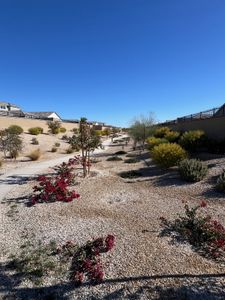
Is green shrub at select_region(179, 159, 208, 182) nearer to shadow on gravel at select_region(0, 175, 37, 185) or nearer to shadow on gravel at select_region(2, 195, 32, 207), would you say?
shadow on gravel at select_region(2, 195, 32, 207)

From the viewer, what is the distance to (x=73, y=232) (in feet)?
21.9

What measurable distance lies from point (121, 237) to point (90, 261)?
128cm

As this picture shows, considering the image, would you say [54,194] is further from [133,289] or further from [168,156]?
[168,156]

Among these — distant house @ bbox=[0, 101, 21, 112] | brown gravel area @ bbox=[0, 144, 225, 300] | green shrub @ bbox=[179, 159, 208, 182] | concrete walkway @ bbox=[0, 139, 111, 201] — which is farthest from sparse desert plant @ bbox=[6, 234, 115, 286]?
distant house @ bbox=[0, 101, 21, 112]

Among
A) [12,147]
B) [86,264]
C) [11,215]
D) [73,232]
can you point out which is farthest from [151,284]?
[12,147]

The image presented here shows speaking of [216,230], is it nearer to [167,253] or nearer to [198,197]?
[167,253]

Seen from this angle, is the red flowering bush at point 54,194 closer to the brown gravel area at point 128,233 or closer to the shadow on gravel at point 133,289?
the brown gravel area at point 128,233

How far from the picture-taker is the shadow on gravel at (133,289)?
4.23 metres

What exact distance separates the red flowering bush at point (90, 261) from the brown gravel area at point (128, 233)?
15 centimetres

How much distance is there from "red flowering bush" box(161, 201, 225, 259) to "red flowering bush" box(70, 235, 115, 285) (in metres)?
1.67

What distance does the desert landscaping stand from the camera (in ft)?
14.5

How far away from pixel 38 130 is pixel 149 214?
33583 millimetres

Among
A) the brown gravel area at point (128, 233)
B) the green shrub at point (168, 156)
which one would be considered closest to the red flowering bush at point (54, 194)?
the brown gravel area at point (128, 233)

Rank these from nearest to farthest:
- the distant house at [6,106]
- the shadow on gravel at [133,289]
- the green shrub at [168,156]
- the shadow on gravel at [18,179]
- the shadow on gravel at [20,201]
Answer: the shadow on gravel at [133,289]
the shadow on gravel at [20,201]
the shadow on gravel at [18,179]
the green shrub at [168,156]
the distant house at [6,106]
